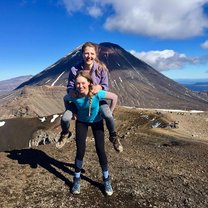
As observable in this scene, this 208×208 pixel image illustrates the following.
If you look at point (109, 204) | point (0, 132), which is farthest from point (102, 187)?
point (0, 132)

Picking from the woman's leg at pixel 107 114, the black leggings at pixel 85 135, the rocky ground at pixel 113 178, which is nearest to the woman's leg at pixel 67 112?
the black leggings at pixel 85 135

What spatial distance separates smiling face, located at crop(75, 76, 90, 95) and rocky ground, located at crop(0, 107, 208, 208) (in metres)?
3.20

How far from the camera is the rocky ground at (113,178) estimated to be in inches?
403

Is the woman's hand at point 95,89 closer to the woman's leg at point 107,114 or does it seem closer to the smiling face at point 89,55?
the woman's leg at point 107,114

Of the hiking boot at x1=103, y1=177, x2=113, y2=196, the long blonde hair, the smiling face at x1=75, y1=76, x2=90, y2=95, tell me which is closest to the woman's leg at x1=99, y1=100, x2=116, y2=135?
the long blonde hair

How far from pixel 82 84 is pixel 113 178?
4.10 m

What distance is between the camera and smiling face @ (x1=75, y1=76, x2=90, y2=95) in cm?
959

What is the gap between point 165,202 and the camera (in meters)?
10.2

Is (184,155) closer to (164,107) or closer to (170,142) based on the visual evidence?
(170,142)

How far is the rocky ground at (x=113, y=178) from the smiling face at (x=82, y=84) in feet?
10.5

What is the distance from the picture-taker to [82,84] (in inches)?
378

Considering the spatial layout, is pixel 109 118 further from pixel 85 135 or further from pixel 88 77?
pixel 88 77

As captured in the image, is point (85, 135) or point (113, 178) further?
point (113, 178)

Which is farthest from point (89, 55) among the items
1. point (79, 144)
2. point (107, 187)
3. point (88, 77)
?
point (107, 187)
